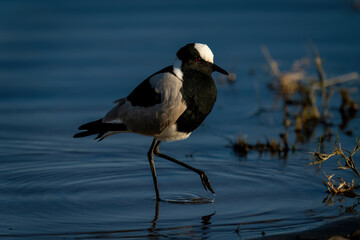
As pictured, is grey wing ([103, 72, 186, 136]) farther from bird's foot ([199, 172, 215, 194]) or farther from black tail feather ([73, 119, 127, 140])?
bird's foot ([199, 172, 215, 194])

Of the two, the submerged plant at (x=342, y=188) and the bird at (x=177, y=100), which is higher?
the bird at (x=177, y=100)

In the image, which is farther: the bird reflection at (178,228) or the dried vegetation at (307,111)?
the dried vegetation at (307,111)

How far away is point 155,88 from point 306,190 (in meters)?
1.55

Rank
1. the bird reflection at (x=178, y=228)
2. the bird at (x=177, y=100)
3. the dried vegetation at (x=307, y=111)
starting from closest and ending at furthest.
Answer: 1. the bird reflection at (x=178, y=228)
2. the bird at (x=177, y=100)
3. the dried vegetation at (x=307, y=111)

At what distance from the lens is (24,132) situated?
7.80 m

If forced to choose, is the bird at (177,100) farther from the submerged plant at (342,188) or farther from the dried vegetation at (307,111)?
the dried vegetation at (307,111)

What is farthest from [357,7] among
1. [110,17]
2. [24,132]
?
[24,132]

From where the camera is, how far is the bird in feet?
18.4

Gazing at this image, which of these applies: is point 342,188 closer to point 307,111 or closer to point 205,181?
point 205,181

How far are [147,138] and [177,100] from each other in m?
2.19

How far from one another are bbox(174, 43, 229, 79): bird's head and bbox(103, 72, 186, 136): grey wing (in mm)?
142

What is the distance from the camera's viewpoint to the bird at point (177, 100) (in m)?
5.62

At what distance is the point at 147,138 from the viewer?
25.2 feet

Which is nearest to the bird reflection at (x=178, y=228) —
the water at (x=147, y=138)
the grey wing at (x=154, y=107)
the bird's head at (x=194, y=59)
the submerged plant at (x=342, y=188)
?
the water at (x=147, y=138)
